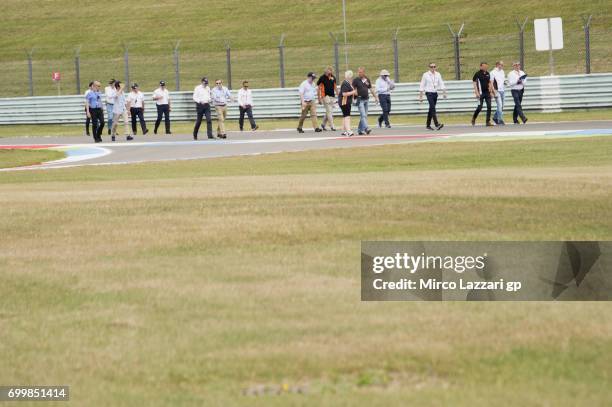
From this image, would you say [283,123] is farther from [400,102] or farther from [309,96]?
[309,96]

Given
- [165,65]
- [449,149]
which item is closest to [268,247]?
[449,149]

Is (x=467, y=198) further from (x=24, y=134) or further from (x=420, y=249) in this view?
(x=24, y=134)

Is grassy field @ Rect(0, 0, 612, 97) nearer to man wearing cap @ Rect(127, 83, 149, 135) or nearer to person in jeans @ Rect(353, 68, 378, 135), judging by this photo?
man wearing cap @ Rect(127, 83, 149, 135)

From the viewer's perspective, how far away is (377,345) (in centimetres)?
669

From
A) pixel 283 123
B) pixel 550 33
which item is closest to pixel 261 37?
pixel 283 123

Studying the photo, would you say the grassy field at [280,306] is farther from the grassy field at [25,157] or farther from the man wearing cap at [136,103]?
the man wearing cap at [136,103]

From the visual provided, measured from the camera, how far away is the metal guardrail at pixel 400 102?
32469 millimetres

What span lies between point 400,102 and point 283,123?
11.6ft

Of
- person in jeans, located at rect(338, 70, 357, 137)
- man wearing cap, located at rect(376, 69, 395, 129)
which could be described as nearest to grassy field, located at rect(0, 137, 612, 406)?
person in jeans, located at rect(338, 70, 357, 137)

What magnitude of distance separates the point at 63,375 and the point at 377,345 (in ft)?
5.64

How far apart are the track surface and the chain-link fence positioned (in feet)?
38.7

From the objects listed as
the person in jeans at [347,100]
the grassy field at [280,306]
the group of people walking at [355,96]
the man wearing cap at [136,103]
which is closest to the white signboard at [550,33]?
the group of people walking at [355,96]

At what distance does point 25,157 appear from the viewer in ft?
83.6

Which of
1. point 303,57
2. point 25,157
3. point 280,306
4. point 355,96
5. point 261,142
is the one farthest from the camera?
point 303,57
